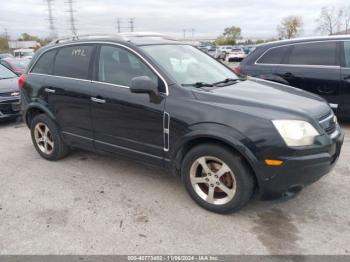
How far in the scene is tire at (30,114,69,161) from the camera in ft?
15.5

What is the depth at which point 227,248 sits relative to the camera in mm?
2832

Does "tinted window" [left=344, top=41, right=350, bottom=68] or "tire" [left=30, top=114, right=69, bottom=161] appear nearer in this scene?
"tire" [left=30, top=114, right=69, bottom=161]

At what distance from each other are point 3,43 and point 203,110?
3226 inches

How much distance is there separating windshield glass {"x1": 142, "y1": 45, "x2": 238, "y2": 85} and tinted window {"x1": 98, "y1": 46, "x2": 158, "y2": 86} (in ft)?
0.57

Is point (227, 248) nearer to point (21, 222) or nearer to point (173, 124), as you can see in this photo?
point (173, 124)

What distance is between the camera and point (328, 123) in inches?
129

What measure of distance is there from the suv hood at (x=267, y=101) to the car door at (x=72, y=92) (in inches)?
63.6

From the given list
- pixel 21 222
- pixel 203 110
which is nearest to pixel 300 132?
pixel 203 110

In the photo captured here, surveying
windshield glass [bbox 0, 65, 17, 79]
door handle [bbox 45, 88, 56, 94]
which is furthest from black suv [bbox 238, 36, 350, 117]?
windshield glass [bbox 0, 65, 17, 79]

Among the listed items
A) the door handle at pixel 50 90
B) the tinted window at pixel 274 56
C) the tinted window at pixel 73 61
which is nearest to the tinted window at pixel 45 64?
the tinted window at pixel 73 61

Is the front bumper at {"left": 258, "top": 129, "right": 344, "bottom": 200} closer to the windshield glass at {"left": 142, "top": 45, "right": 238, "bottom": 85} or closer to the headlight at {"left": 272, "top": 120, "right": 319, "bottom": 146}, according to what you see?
the headlight at {"left": 272, "top": 120, "right": 319, "bottom": 146}

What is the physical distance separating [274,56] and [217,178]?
4.28 metres

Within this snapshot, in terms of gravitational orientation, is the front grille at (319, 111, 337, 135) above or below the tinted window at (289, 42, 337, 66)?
below

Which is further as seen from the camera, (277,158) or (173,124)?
(173,124)
